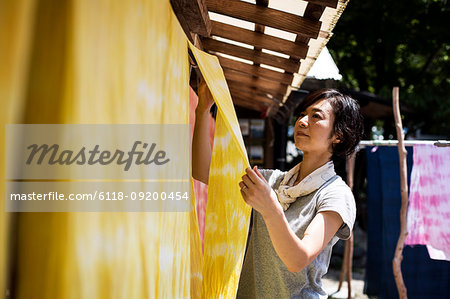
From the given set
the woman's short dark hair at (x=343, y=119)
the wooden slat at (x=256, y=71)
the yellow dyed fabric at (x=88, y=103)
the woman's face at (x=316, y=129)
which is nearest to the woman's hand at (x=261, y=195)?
the yellow dyed fabric at (x=88, y=103)

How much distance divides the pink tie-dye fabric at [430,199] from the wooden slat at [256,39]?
114 inches

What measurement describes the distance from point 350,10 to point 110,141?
1045 centimetres

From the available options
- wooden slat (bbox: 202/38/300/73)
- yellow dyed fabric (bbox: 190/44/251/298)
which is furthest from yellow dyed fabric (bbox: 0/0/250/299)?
wooden slat (bbox: 202/38/300/73)

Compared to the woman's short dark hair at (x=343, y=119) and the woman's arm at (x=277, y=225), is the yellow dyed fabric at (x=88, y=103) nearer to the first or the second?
the woman's arm at (x=277, y=225)

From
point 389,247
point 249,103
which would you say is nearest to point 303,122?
point 249,103

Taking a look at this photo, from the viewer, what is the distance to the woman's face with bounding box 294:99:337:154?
1838 mm

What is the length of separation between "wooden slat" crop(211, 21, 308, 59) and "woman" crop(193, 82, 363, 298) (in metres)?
0.61

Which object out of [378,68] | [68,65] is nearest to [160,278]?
Answer: [68,65]

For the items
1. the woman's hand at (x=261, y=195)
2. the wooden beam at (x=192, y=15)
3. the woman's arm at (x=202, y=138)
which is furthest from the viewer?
the woman's arm at (x=202, y=138)

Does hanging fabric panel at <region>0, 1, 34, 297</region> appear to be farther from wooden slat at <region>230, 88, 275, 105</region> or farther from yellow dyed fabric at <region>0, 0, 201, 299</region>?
wooden slat at <region>230, 88, 275, 105</region>

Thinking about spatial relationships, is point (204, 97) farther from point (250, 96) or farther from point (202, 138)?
point (250, 96)

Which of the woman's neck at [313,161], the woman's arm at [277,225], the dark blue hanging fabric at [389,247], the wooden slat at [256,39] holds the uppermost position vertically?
the wooden slat at [256,39]

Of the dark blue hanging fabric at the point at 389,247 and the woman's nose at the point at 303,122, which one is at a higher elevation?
the woman's nose at the point at 303,122

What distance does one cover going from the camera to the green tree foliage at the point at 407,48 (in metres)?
9.75
